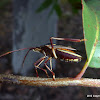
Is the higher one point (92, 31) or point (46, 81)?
point (92, 31)

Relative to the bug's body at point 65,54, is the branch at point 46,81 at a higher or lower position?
lower

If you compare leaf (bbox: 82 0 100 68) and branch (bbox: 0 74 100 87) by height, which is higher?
leaf (bbox: 82 0 100 68)

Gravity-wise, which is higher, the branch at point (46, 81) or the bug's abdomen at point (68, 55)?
the bug's abdomen at point (68, 55)

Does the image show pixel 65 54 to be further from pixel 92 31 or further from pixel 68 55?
pixel 92 31

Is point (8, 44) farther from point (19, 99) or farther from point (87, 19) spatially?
point (87, 19)

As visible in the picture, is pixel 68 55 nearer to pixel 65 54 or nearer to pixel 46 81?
pixel 65 54

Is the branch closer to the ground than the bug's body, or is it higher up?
closer to the ground

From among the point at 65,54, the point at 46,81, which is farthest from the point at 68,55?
the point at 46,81

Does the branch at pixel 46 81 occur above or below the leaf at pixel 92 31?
below
